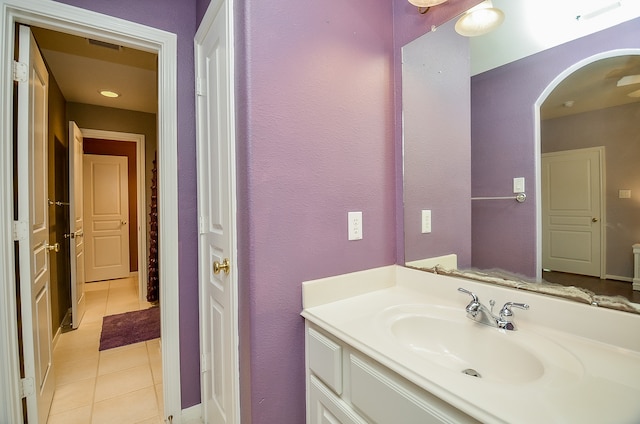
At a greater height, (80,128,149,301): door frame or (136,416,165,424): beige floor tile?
(80,128,149,301): door frame

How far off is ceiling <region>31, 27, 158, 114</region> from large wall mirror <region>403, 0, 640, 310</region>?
2398 mm

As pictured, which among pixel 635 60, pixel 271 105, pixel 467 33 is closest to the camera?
pixel 635 60

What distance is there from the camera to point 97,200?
463cm

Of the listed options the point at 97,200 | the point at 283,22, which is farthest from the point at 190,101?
the point at 97,200

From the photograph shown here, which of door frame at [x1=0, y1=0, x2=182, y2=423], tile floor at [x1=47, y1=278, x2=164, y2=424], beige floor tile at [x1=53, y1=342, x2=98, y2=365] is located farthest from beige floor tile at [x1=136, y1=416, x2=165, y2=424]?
beige floor tile at [x1=53, y1=342, x2=98, y2=365]

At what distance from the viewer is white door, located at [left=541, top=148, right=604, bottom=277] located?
0.88 m

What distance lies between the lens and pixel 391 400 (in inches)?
29.3

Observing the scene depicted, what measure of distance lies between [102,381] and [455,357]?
2403 millimetres

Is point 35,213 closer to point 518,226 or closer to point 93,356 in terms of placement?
point 93,356

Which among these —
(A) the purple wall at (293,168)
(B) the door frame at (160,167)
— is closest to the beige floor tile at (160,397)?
(B) the door frame at (160,167)

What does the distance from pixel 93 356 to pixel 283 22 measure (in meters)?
2.90

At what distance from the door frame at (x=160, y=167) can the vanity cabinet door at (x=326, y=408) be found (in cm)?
95

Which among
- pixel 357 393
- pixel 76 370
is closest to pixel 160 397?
pixel 76 370

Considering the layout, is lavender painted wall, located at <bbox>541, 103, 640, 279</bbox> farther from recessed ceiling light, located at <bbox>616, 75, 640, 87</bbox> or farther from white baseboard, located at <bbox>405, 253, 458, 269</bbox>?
white baseboard, located at <bbox>405, 253, 458, 269</bbox>
